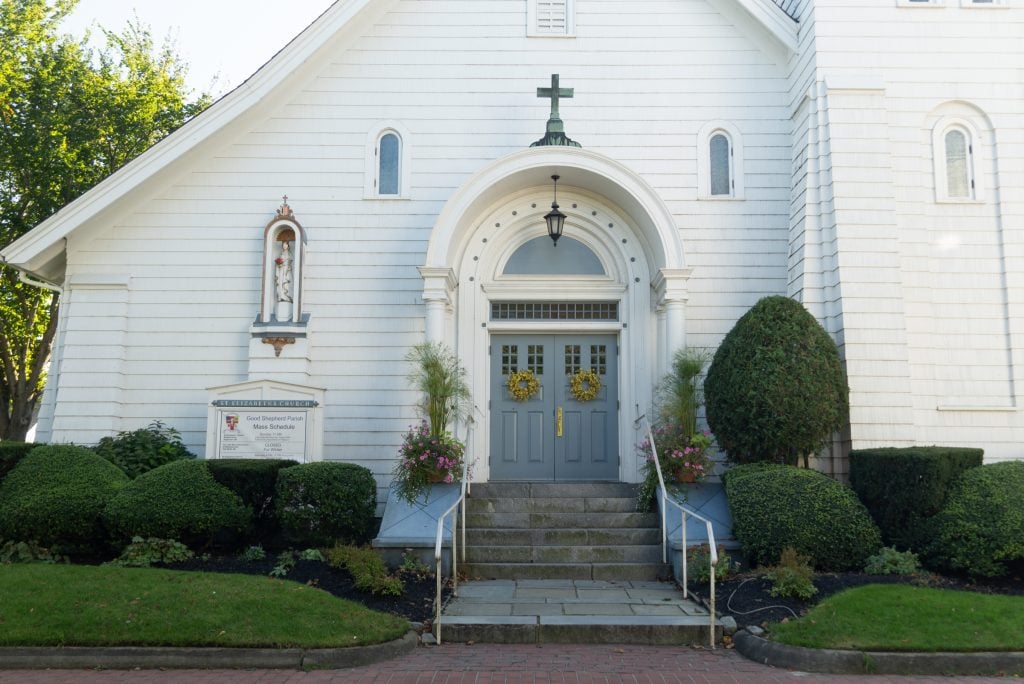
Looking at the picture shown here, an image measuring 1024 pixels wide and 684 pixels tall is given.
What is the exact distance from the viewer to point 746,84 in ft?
44.9

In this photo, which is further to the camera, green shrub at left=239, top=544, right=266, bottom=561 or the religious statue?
the religious statue

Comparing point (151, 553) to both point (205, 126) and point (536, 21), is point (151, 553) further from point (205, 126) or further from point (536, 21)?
point (536, 21)

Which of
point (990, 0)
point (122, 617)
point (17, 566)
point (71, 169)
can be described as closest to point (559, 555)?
point (122, 617)

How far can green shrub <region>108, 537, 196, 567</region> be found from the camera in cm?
993

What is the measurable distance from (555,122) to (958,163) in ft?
18.2

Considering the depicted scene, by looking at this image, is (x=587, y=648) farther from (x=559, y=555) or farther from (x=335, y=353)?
(x=335, y=353)

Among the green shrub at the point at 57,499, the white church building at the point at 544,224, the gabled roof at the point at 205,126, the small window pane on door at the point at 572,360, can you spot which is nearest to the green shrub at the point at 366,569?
the white church building at the point at 544,224

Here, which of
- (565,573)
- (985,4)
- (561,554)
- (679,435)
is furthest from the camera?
(985,4)

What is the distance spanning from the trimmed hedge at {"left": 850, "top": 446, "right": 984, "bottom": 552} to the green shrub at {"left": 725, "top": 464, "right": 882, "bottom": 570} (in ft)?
0.82

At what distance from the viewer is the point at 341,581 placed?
9492 mm

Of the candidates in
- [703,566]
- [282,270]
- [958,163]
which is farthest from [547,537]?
[958,163]

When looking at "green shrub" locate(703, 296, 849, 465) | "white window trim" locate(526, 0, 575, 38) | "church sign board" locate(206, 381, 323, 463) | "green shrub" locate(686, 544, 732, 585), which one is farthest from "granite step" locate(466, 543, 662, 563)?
"white window trim" locate(526, 0, 575, 38)

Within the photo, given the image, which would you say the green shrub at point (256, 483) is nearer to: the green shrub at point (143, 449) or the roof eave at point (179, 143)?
the green shrub at point (143, 449)

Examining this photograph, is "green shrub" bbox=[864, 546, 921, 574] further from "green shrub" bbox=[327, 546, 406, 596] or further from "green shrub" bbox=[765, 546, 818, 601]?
"green shrub" bbox=[327, 546, 406, 596]
